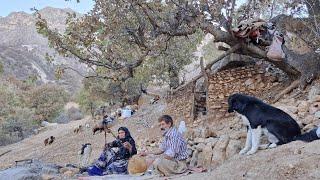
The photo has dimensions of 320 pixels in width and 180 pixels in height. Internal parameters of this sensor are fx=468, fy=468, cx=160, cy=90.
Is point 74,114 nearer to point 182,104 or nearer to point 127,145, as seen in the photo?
point 182,104

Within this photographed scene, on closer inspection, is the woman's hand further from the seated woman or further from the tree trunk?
the tree trunk

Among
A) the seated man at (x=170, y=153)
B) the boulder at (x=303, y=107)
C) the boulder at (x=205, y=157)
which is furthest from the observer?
the boulder at (x=303, y=107)

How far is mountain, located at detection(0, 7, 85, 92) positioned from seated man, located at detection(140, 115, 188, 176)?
108 feet

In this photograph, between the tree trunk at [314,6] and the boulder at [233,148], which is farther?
the tree trunk at [314,6]

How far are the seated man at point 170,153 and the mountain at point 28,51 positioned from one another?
32943 mm

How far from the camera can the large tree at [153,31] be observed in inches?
400

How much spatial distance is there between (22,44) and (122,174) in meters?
66.3

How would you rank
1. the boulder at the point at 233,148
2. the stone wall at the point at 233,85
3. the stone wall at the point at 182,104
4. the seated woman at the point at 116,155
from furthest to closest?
the stone wall at the point at 182,104, the stone wall at the point at 233,85, the seated woman at the point at 116,155, the boulder at the point at 233,148

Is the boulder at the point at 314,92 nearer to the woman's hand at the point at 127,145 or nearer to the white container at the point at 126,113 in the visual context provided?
the woman's hand at the point at 127,145

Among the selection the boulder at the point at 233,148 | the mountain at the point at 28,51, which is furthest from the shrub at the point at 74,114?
the boulder at the point at 233,148

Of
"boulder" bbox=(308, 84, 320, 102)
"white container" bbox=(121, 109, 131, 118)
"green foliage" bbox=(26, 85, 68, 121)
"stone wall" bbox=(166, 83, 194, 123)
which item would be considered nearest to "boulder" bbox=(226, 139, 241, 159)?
"boulder" bbox=(308, 84, 320, 102)

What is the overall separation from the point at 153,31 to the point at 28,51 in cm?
5675

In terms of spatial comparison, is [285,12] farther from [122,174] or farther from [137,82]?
[137,82]

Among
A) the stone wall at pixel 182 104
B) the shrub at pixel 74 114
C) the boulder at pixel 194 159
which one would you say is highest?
the shrub at pixel 74 114
